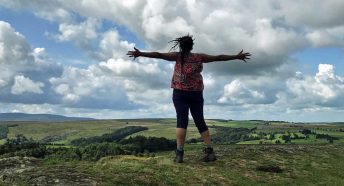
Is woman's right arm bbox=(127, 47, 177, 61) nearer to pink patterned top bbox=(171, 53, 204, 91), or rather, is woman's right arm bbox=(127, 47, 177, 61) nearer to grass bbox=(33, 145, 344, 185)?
pink patterned top bbox=(171, 53, 204, 91)

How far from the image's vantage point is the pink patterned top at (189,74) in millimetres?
11703

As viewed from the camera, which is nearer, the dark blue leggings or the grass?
the grass

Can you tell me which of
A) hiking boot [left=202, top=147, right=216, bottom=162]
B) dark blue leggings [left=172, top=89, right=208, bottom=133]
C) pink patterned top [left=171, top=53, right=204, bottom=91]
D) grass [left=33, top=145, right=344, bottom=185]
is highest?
pink patterned top [left=171, top=53, right=204, bottom=91]

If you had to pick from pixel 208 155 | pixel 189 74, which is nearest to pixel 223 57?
pixel 189 74

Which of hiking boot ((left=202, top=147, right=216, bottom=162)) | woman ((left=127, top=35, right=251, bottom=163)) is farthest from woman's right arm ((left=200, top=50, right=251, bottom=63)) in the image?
hiking boot ((left=202, top=147, right=216, bottom=162))

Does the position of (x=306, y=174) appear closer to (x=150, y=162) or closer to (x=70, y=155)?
(x=150, y=162)

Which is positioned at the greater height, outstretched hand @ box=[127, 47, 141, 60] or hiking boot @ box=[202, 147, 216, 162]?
outstretched hand @ box=[127, 47, 141, 60]

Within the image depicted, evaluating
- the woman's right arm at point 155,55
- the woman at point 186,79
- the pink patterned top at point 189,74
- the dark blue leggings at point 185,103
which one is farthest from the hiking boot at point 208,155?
the woman's right arm at point 155,55

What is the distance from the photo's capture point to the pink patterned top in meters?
11.7

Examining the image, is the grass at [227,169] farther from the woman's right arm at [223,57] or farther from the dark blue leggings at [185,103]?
the woman's right arm at [223,57]

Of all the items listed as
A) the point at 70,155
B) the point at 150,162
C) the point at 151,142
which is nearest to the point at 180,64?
the point at 150,162

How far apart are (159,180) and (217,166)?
263cm

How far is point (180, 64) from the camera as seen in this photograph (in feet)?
38.6

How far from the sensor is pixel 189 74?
11.7 meters
